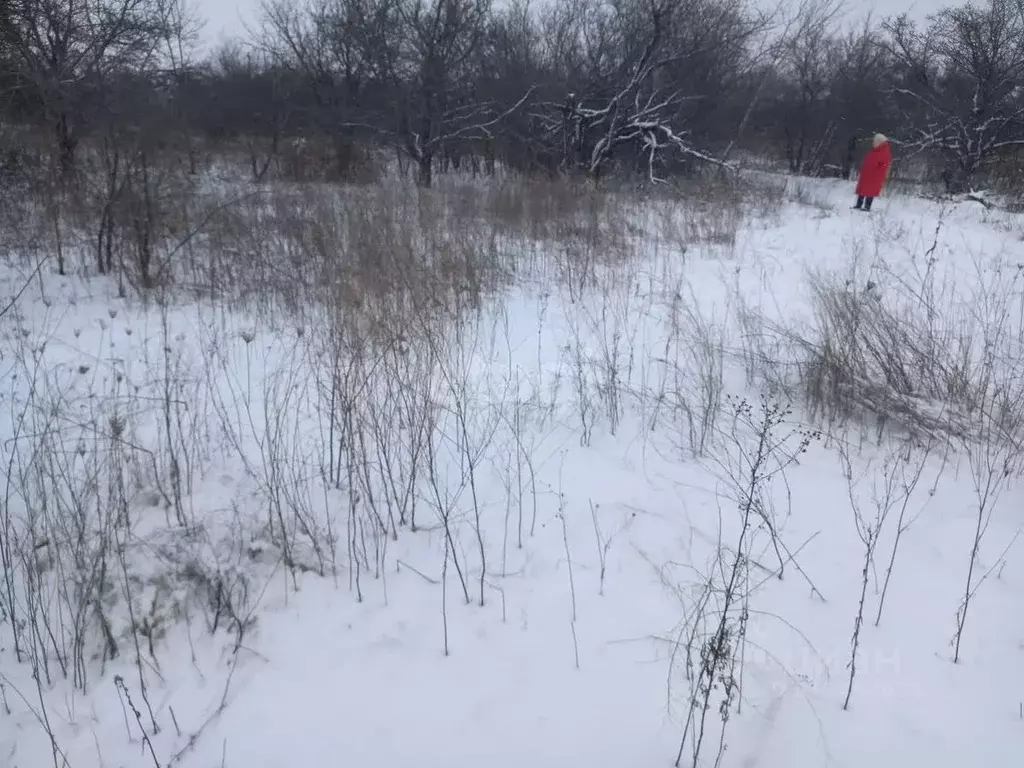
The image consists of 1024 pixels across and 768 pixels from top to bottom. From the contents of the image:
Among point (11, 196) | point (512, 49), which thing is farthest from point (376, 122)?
point (11, 196)

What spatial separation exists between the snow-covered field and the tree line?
290 inches

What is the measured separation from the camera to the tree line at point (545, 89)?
11758mm

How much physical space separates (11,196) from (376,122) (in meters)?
7.10

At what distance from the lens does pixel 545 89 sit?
12.5 meters

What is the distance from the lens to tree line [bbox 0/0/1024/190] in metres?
11.8

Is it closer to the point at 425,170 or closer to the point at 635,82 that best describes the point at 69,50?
the point at 425,170

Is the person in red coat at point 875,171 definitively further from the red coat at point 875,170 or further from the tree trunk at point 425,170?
the tree trunk at point 425,170

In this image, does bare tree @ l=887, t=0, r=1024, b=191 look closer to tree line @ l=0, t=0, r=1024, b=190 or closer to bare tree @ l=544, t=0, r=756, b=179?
tree line @ l=0, t=0, r=1024, b=190

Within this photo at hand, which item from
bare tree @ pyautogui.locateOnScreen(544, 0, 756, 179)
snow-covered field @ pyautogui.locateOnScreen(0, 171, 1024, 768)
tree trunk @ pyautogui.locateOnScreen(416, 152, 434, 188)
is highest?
bare tree @ pyautogui.locateOnScreen(544, 0, 756, 179)

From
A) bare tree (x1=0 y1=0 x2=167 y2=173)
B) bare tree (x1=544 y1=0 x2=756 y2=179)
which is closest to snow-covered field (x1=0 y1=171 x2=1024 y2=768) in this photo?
bare tree (x1=0 y1=0 x2=167 y2=173)

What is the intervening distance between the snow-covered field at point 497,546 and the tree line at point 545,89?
738 cm

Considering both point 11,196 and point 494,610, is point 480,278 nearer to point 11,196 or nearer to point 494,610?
point 494,610

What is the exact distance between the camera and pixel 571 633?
2.25 meters

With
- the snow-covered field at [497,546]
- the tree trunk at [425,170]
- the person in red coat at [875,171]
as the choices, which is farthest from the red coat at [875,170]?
the tree trunk at [425,170]
